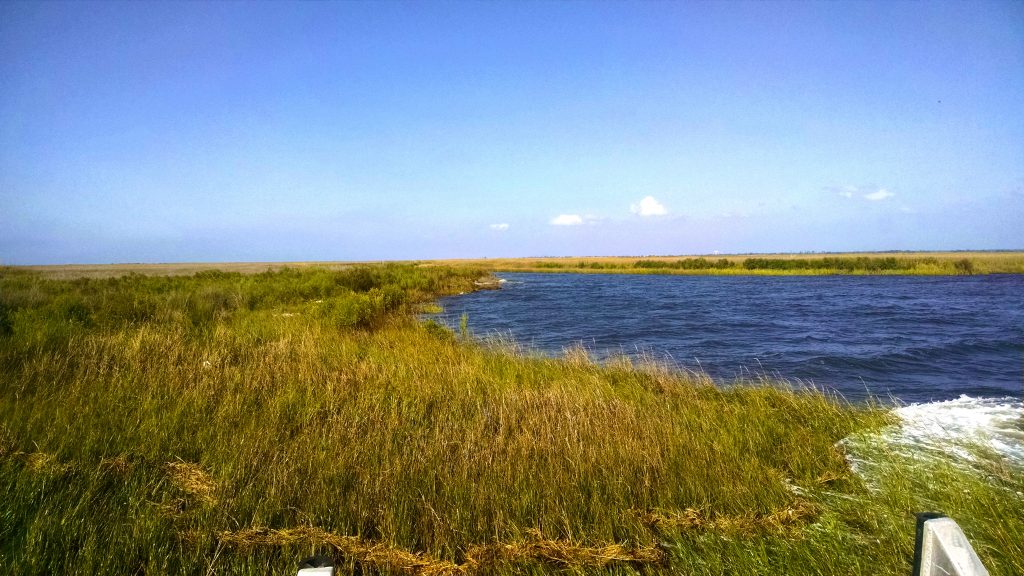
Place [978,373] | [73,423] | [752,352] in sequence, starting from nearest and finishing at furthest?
[73,423], [978,373], [752,352]

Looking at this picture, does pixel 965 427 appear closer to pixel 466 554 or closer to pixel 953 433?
pixel 953 433

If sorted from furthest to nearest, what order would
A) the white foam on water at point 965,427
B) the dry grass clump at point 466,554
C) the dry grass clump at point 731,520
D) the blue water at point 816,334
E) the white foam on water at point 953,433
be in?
the blue water at point 816,334 → the white foam on water at point 965,427 → the white foam on water at point 953,433 → the dry grass clump at point 731,520 → the dry grass clump at point 466,554

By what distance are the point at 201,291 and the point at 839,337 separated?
25248 mm

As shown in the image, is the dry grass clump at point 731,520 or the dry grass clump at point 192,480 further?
the dry grass clump at point 192,480

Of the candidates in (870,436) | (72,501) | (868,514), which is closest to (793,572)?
(868,514)

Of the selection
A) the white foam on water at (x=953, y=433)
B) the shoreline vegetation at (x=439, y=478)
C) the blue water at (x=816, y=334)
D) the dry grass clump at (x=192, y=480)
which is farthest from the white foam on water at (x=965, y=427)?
the dry grass clump at (x=192, y=480)

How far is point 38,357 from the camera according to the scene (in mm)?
7977

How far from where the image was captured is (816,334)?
17953 mm

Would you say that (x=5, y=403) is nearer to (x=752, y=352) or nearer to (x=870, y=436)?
(x=870, y=436)

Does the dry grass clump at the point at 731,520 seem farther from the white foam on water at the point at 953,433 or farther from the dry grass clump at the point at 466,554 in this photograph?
the white foam on water at the point at 953,433

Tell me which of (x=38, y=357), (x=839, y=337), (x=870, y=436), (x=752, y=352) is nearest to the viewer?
(x=870, y=436)

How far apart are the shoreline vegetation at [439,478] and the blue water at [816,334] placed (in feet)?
16.8

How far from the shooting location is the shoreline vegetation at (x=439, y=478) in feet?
11.5

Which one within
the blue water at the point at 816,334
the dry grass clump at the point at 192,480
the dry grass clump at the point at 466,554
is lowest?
the blue water at the point at 816,334
